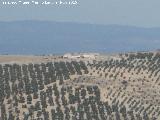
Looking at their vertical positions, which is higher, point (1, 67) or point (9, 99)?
point (1, 67)

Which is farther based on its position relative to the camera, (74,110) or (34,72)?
(34,72)

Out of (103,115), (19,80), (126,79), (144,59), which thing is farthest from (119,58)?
(103,115)

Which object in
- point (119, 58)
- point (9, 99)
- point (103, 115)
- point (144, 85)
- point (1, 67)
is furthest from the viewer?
point (119, 58)

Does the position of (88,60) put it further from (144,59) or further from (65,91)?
(65,91)

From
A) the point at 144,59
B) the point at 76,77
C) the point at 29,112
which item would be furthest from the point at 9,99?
the point at 144,59

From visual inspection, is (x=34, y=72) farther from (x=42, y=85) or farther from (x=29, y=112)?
(x=29, y=112)

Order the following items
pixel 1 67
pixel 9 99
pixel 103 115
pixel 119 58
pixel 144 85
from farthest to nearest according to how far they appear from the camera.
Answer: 1. pixel 119 58
2. pixel 1 67
3. pixel 144 85
4. pixel 9 99
5. pixel 103 115
